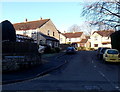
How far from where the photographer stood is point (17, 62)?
1445 centimetres

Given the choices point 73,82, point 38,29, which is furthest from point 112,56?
point 38,29

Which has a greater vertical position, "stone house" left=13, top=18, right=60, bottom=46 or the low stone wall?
"stone house" left=13, top=18, right=60, bottom=46

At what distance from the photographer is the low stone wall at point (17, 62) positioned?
44.9 ft

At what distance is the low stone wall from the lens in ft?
44.9

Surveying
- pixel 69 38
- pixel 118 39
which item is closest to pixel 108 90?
pixel 118 39

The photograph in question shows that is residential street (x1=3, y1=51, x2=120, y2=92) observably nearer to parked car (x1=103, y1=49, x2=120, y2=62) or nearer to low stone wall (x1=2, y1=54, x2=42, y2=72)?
low stone wall (x1=2, y1=54, x2=42, y2=72)

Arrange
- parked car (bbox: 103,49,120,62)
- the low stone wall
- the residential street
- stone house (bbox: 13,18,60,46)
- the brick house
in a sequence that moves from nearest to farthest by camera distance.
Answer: the residential street
the low stone wall
parked car (bbox: 103,49,120,62)
stone house (bbox: 13,18,60,46)
the brick house

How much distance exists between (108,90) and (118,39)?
72.2 feet

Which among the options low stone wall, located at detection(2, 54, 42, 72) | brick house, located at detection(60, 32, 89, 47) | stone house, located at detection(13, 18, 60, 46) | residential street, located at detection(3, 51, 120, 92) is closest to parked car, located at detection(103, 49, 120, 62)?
residential street, located at detection(3, 51, 120, 92)

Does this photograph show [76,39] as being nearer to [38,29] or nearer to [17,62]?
[38,29]

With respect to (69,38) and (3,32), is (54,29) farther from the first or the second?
(3,32)

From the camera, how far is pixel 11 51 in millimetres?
15883

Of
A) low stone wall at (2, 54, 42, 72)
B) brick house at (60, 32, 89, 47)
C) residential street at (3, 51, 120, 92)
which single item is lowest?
residential street at (3, 51, 120, 92)

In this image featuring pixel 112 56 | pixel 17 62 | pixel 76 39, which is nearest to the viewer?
pixel 17 62
